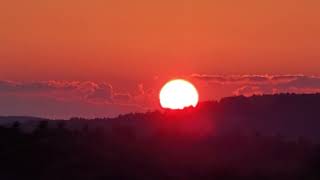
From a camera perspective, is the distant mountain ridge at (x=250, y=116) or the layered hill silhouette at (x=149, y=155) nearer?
the layered hill silhouette at (x=149, y=155)

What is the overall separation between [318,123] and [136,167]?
35.6 m

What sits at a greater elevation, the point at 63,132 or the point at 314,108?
the point at 314,108

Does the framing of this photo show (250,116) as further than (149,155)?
Yes

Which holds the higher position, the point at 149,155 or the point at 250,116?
the point at 250,116

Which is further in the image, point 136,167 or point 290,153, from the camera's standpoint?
point 290,153

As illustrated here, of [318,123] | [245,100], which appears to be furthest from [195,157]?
[245,100]

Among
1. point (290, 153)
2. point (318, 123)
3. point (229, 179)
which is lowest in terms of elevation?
point (229, 179)

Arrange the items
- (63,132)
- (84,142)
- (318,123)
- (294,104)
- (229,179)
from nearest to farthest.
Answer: (229,179), (84,142), (63,132), (318,123), (294,104)

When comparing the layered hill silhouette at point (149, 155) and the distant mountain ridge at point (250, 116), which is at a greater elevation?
the distant mountain ridge at point (250, 116)

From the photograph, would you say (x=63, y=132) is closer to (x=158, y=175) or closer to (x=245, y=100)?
(x=158, y=175)

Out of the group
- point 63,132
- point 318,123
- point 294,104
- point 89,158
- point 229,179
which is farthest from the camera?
point 294,104

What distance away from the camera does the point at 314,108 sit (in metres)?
73.8

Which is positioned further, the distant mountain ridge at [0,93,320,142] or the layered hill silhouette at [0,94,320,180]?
the distant mountain ridge at [0,93,320,142]

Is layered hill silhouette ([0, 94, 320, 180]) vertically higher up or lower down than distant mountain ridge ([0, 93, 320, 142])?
lower down
